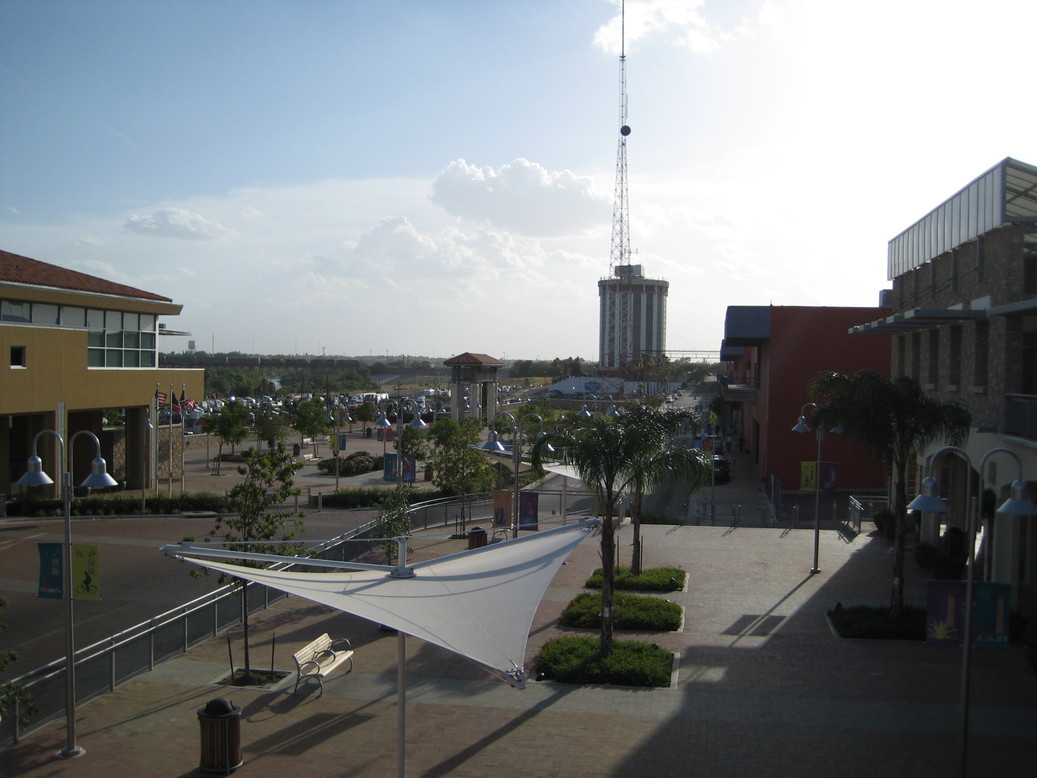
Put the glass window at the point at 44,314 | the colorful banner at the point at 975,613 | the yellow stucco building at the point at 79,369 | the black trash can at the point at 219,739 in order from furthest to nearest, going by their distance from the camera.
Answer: the glass window at the point at 44,314 < the yellow stucco building at the point at 79,369 < the colorful banner at the point at 975,613 < the black trash can at the point at 219,739

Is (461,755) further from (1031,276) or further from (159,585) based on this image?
(1031,276)

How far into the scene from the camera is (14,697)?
11.0m

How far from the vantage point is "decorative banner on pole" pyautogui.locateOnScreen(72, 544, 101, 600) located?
39.6ft

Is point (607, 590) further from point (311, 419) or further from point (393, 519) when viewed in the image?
point (311, 419)

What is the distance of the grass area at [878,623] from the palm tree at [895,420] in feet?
1.12

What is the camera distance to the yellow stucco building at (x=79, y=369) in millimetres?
32125

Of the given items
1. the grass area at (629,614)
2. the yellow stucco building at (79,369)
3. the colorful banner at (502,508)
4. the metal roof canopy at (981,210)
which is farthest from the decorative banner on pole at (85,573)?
the yellow stucco building at (79,369)

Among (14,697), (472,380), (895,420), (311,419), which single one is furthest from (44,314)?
(472,380)

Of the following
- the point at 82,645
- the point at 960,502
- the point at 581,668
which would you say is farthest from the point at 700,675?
the point at 960,502

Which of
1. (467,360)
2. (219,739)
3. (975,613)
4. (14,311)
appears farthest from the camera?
(467,360)

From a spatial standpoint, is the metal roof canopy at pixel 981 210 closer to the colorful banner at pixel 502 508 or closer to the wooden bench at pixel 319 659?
the colorful banner at pixel 502 508

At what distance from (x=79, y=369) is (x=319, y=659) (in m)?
25.7

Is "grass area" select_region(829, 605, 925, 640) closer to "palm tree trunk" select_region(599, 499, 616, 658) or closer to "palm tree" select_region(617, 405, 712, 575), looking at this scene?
"palm tree" select_region(617, 405, 712, 575)

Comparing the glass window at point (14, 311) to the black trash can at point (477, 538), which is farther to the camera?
the glass window at point (14, 311)
